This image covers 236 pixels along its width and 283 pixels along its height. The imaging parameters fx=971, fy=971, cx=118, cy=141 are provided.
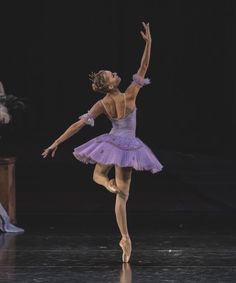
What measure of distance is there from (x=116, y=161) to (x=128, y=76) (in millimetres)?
11853

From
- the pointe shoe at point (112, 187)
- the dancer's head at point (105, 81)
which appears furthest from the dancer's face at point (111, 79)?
the pointe shoe at point (112, 187)

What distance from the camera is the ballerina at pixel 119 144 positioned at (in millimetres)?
7309

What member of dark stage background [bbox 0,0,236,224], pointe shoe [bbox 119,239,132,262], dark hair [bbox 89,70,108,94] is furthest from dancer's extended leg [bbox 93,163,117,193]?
dark stage background [bbox 0,0,236,224]

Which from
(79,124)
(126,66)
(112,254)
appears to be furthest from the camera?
(126,66)

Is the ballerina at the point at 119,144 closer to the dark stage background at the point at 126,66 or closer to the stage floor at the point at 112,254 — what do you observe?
the stage floor at the point at 112,254

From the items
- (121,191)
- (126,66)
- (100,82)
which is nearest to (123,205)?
(121,191)

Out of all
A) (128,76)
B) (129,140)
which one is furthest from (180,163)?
(129,140)

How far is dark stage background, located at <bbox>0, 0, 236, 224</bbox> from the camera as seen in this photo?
62.1 feet

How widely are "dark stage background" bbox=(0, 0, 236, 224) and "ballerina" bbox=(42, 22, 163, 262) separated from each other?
11.0 metres

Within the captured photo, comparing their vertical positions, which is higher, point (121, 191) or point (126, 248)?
point (121, 191)

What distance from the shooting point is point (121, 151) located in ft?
24.0

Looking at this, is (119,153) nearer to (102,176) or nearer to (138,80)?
(102,176)

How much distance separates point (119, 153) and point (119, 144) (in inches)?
3.7

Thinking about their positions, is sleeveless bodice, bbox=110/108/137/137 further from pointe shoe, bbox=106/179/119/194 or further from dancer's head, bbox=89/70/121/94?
pointe shoe, bbox=106/179/119/194
